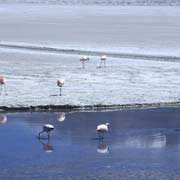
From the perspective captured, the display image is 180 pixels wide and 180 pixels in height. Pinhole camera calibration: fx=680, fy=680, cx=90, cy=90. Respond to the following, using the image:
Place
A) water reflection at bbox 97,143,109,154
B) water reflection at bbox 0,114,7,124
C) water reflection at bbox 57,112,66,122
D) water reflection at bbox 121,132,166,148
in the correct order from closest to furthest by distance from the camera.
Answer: water reflection at bbox 97,143,109,154 < water reflection at bbox 121,132,166,148 < water reflection at bbox 0,114,7,124 < water reflection at bbox 57,112,66,122

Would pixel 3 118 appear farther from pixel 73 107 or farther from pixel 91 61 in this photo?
pixel 91 61

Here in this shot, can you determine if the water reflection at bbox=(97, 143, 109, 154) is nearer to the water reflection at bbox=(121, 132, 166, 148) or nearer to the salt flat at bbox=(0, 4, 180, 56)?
the water reflection at bbox=(121, 132, 166, 148)

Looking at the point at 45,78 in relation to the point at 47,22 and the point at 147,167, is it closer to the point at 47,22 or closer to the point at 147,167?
the point at 147,167

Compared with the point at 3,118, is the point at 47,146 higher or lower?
higher

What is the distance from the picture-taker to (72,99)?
60.1ft

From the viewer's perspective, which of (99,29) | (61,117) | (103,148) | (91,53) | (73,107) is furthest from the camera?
(99,29)

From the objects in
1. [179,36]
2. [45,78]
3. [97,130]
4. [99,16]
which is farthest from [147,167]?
[99,16]

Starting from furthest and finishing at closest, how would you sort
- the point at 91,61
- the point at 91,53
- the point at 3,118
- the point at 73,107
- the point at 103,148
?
the point at 91,53 < the point at 91,61 < the point at 73,107 < the point at 3,118 < the point at 103,148

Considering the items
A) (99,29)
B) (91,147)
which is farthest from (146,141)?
(99,29)

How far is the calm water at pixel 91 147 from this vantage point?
12.1 meters

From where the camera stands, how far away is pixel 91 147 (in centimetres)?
1384

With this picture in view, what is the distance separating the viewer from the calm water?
12.1 m

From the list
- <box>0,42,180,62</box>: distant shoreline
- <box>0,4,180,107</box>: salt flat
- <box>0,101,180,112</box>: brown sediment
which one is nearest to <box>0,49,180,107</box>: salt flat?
<box>0,4,180,107</box>: salt flat

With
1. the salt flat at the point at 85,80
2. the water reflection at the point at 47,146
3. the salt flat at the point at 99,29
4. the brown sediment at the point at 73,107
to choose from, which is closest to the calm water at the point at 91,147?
the water reflection at the point at 47,146
